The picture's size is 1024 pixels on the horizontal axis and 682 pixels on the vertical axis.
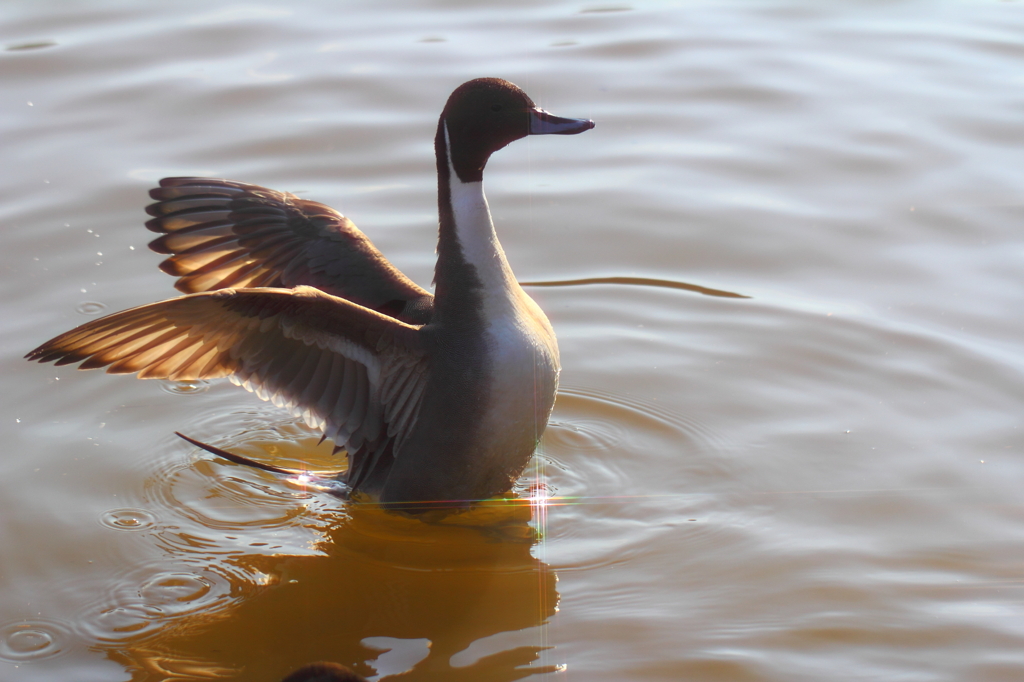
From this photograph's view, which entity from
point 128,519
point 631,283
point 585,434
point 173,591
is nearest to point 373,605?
point 173,591

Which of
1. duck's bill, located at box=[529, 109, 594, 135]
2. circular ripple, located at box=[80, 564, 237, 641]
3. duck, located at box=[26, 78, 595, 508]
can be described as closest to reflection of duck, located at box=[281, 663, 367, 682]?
circular ripple, located at box=[80, 564, 237, 641]

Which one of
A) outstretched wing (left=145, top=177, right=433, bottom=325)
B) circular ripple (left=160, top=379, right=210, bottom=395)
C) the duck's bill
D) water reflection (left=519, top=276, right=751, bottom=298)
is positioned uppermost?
the duck's bill

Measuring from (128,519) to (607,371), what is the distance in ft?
7.21

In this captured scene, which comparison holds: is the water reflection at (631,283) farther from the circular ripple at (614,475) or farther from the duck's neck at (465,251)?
the duck's neck at (465,251)

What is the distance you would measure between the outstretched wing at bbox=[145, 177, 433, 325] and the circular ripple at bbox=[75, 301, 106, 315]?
901 mm

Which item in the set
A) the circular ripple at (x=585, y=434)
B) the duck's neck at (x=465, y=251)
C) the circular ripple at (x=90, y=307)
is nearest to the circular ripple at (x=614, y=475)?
the circular ripple at (x=585, y=434)

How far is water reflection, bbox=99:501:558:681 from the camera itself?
363cm

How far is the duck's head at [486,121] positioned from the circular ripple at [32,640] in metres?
2.17

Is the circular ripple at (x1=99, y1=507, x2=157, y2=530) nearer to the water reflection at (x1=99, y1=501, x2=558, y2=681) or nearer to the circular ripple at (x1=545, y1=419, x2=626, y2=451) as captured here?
the water reflection at (x1=99, y1=501, x2=558, y2=681)

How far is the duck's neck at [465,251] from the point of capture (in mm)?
4074

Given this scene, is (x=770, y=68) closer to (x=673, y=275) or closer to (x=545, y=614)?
(x=673, y=275)

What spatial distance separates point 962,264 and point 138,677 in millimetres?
4457

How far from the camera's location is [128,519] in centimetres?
430

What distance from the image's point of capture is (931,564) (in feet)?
13.1
